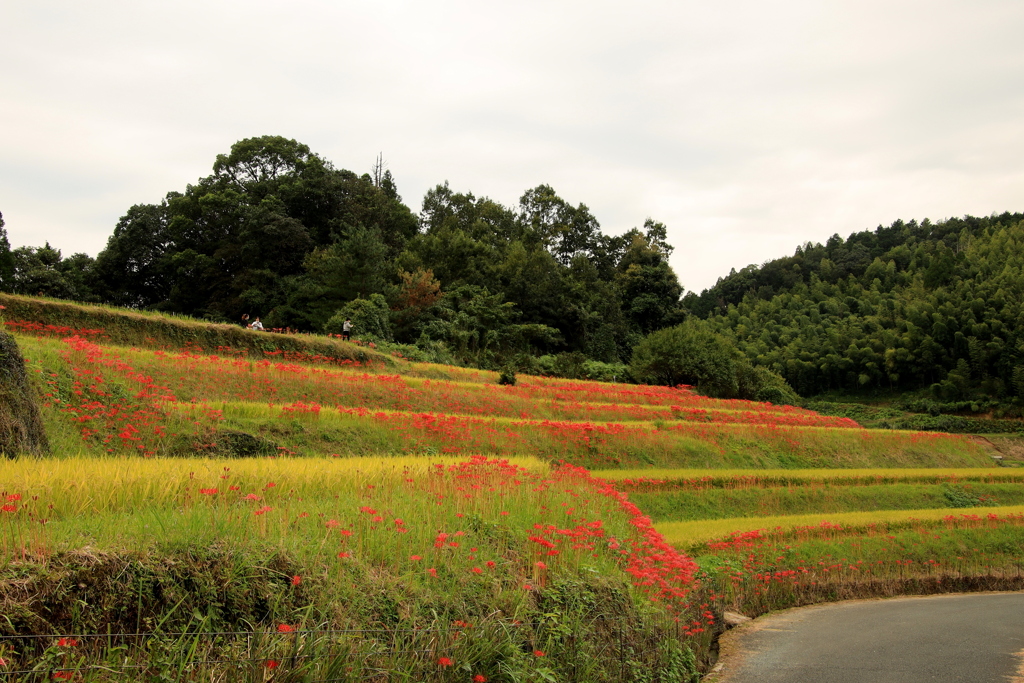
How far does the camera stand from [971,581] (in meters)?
14.1

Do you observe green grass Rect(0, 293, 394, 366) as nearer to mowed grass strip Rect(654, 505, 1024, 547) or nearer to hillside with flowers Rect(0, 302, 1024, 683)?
hillside with flowers Rect(0, 302, 1024, 683)

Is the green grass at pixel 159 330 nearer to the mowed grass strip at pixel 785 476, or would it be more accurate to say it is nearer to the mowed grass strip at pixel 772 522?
the mowed grass strip at pixel 785 476

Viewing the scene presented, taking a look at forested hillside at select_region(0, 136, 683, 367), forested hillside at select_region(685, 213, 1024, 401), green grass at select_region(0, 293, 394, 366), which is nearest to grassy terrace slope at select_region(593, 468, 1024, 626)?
green grass at select_region(0, 293, 394, 366)

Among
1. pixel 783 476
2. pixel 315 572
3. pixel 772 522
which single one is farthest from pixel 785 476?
pixel 315 572

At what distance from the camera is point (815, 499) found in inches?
756

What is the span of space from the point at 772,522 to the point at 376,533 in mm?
11776

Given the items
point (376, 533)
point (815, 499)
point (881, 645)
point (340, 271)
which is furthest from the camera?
point (340, 271)

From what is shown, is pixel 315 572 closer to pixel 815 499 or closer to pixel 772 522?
pixel 772 522

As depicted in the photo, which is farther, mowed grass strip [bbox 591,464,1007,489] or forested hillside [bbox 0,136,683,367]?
forested hillside [bbox 0,136,683,367]

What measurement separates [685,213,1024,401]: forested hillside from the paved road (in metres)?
41.8

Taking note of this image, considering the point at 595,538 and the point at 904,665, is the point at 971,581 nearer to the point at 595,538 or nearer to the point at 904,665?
the point at 904,665

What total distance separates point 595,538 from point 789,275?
301 ft

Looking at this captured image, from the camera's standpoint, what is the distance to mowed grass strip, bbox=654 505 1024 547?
13.2m

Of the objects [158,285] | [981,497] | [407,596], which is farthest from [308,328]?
[407,596]
